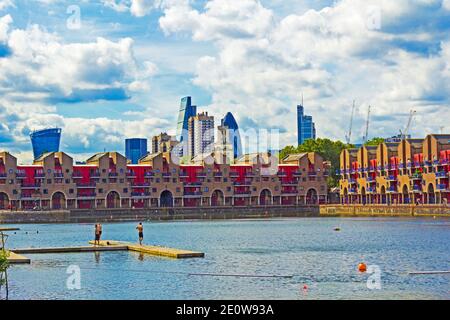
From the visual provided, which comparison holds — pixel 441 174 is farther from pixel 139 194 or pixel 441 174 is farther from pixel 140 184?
pixel 139 194

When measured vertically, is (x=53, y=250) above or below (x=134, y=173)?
below

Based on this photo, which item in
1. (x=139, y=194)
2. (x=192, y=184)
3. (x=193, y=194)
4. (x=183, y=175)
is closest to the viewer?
(x=139, y=194)

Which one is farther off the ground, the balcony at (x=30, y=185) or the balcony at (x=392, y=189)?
the balcony at (x=30, y=185)

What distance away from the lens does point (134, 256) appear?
62.9m

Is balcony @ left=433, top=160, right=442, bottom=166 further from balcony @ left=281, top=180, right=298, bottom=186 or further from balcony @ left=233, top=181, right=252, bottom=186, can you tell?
balcony @ left=233, top=181, right=252, bottom=186

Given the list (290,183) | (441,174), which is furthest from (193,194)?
(441,174)

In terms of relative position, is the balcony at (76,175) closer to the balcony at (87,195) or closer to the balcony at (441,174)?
the balcony at (87,195)

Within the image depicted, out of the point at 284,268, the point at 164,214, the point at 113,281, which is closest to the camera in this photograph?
the point at 113,281

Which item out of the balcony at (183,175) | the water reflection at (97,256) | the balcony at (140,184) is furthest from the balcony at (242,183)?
the water reflection at (97,256)

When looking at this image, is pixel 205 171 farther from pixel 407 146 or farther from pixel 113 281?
pixel 113 281

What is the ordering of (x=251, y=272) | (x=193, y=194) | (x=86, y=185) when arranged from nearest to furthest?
(x=251, y=272) → (x=86, y=185) → (x=193, y=194)
